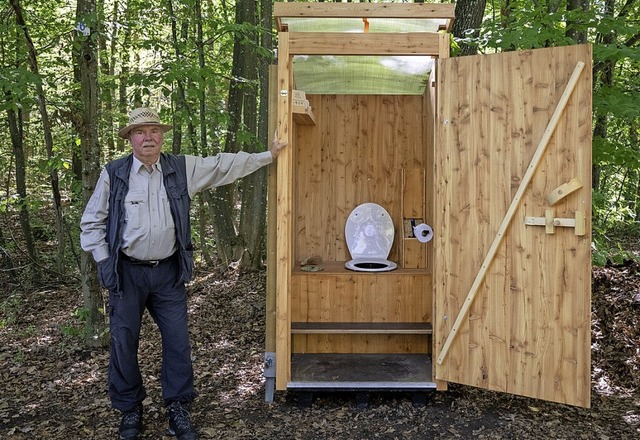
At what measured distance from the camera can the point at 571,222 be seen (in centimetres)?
342

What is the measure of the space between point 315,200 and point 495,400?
7.26 ft

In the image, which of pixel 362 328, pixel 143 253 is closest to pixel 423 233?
pixel 362 328

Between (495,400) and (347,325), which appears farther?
(347,325)

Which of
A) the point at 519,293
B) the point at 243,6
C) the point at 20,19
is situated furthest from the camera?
the point at 243,6

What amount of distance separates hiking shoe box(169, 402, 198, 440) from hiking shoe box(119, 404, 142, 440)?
0.18 m

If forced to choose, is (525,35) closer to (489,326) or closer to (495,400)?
(489,326)

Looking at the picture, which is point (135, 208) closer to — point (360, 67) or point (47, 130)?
point (360, 67)

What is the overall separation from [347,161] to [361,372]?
189cm

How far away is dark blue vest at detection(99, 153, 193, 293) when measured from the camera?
3295 millimetres

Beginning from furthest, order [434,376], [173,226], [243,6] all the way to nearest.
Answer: [243,6] → [434,376] → [173,226]

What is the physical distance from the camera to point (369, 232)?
5.11 metres

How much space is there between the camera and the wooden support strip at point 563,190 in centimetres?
339

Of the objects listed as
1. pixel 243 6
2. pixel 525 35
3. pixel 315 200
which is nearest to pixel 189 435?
pixel 315 200

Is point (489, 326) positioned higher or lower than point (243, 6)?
lower
